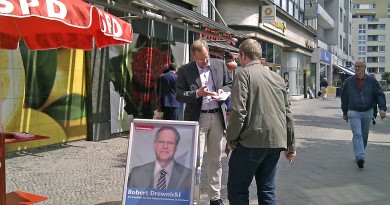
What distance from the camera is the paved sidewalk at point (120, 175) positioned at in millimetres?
5363

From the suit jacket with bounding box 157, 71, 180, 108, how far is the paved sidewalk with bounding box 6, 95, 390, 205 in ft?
4.39

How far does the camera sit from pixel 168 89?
8883 mm

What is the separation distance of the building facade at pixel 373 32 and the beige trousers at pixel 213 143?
117 metres

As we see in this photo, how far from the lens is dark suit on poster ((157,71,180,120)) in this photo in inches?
349

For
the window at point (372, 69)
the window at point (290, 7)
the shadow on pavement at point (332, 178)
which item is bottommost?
the shadow on pavement at point (332, 178)

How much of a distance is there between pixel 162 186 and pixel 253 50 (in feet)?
5.05

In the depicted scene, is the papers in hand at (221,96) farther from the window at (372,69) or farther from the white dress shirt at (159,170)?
the window at (372,69)

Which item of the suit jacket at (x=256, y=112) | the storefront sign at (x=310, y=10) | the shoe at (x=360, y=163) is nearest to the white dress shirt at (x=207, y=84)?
the suit jacket at (x=256, y=112)

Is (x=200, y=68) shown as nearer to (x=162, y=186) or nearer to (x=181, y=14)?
(x=162, y=186)

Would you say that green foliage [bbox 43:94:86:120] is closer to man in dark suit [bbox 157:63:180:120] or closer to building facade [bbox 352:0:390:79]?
man in dark suit [bbox 157:63:180:120]

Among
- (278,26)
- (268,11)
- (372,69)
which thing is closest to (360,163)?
(268,11)

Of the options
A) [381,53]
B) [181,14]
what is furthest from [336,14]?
[381,53]

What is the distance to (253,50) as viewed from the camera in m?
3.81

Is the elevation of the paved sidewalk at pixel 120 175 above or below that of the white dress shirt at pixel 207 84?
below
